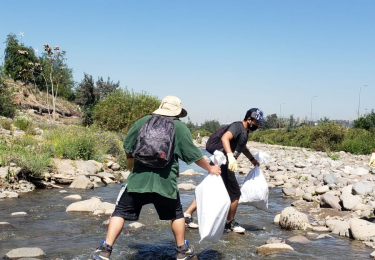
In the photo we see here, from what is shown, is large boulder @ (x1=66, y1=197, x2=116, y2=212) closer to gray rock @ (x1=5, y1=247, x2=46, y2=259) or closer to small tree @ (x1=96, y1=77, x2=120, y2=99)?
gray rock @ (x1=5, y1=247, x2=46, y2=259)

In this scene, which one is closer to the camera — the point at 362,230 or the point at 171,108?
the point at 171,108

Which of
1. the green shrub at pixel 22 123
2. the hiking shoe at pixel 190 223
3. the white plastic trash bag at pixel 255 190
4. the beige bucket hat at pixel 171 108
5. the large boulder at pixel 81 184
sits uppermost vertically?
the beige bucket hat at pixel 171 108

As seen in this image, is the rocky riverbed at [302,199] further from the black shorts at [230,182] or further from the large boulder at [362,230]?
the black shorts at [230,182]

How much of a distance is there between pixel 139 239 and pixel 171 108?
221cm

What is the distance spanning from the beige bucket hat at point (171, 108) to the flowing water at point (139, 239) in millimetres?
1794

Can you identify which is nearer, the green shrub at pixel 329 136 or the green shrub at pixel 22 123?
the green shrub at pixel 22 123

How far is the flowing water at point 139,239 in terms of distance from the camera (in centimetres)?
459

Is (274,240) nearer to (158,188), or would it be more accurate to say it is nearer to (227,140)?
(227,140)

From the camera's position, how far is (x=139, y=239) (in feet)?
16.9

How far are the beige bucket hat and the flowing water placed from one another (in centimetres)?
179

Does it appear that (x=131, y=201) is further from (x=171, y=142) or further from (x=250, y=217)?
(x=250, y=217)

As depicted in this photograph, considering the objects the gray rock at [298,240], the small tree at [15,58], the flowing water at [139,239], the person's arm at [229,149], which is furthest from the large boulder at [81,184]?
the small tree at [15,58]

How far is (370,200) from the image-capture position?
765 cm

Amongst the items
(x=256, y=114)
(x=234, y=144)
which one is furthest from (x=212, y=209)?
(x=256, y=114)
